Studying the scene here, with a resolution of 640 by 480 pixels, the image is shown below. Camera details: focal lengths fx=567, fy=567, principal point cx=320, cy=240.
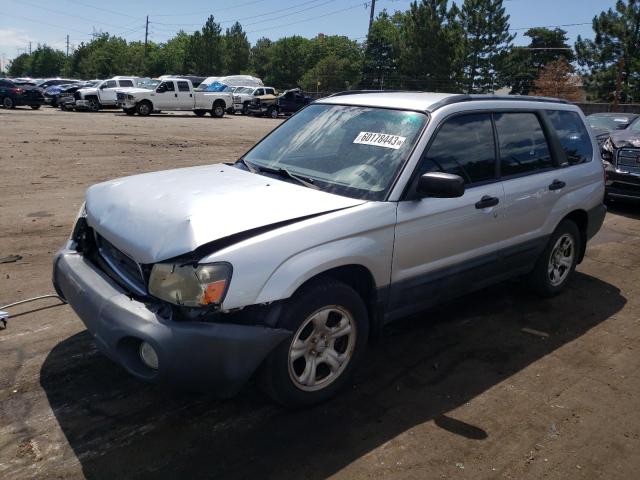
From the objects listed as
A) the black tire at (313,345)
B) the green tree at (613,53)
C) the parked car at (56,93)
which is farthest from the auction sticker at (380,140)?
the green tree at (613,53)

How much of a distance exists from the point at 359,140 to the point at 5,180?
7.76 m

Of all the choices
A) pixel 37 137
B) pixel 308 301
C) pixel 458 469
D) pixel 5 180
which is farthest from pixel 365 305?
pixel 37 137

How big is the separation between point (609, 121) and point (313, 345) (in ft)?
42.1

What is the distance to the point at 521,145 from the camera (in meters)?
4.64

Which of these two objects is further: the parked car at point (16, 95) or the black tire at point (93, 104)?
the parked car at point (16, 95)

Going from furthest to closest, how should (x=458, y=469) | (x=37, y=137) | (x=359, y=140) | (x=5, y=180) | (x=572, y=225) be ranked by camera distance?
(x=37, y=137), (x=5, y=180), (x=572, y=225), (x=359, y=140), (x=458, y=469)

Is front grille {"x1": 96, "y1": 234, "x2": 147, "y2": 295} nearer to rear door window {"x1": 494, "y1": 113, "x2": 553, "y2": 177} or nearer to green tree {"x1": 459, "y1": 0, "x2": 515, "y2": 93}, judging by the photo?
rear door window {"x1": 494, "y1": 113, "x2": 553, "y2": 177}

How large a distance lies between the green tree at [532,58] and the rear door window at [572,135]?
6295 cm

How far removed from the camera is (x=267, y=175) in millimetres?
3969

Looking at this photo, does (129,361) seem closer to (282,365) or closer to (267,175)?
(282,365)

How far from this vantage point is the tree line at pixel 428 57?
169 ft

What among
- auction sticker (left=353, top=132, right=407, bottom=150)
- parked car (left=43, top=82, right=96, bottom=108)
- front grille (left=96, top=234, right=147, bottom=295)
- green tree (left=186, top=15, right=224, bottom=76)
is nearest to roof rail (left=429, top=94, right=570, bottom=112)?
auction sticker (left=353, top=132, right=407, bottom=150)

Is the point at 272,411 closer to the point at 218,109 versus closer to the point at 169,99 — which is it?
the point at 169,99

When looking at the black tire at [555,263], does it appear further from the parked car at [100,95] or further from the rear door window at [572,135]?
the parked car at [100,95]
